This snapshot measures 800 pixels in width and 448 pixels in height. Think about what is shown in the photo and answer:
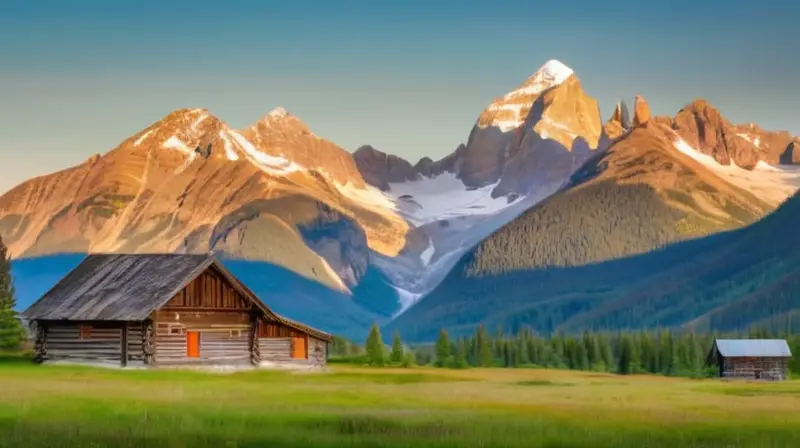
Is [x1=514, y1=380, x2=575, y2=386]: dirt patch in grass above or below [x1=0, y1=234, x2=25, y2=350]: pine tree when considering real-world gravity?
below

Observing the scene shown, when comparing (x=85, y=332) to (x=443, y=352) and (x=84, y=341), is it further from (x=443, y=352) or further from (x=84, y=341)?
(x=443, y=352)

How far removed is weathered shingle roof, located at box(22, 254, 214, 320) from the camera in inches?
3866

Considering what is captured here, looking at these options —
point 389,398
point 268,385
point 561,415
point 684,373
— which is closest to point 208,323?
point 268,385

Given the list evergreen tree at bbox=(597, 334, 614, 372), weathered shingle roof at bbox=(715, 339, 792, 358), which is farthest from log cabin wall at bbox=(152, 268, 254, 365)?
weathered shingle roof at bbox=(715, 339, 792, 358)

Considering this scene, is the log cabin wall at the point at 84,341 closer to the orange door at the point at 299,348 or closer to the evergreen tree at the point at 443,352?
the orange door at the point at 299,348

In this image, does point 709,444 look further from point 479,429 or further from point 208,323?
point 208,323

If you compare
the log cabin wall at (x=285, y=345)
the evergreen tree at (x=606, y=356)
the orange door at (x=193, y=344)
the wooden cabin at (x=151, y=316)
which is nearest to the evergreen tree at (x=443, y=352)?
the log cabin wall at (x=285, y=345)

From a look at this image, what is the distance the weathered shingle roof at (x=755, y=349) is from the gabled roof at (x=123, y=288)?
268ft

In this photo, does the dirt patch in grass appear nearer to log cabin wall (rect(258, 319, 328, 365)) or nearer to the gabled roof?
the gabled roof

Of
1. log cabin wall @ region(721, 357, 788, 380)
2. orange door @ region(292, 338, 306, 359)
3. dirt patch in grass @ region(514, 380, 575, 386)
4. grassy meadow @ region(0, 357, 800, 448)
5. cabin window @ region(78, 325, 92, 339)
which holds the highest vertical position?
cabin window @ region(78, 325, 92, 339)

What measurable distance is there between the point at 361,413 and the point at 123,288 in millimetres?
43798

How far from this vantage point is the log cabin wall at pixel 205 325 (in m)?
100

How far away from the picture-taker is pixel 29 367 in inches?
3676

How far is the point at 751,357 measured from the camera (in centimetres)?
17425
